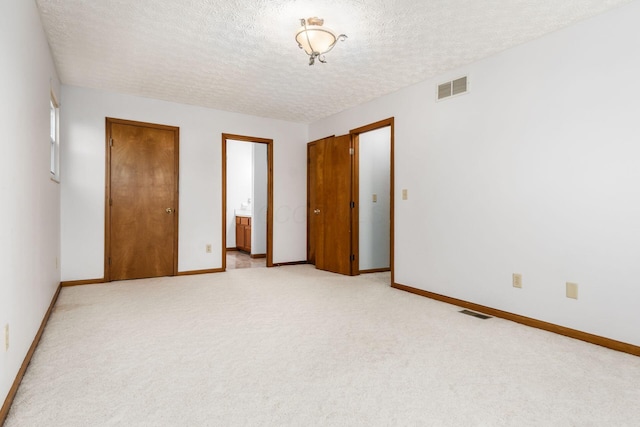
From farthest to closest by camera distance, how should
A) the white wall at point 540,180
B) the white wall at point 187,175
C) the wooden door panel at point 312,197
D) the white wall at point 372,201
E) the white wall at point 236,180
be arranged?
the white wall at point 236,180 < the wooden door panel at point 312,197 < the white wall at point 372,201 < the white wall at point 187,175 < the white wall at point 540,180

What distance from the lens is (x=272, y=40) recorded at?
9.80 ft

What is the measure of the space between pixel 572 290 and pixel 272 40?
310 cm

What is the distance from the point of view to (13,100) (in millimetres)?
1785

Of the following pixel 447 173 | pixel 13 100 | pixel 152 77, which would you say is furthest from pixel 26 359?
pixel 447 173

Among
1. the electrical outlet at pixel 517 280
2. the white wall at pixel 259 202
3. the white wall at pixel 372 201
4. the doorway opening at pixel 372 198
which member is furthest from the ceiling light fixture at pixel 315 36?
the white wall at pixel 259 202

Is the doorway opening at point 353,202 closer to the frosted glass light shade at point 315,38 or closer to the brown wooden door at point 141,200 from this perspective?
the frosted glass light shade at point 315,38

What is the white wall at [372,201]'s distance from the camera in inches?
201

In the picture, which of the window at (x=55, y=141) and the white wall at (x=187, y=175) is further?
the white wall at (x=187, y=175)

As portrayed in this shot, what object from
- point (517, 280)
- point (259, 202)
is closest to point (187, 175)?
point (259, 202)

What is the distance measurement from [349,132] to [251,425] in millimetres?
4103

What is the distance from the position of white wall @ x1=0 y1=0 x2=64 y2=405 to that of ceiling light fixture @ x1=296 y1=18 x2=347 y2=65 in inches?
68.3

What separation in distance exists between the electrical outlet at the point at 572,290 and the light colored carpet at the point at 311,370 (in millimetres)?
337

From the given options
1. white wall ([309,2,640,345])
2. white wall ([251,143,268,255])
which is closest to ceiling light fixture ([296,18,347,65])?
white wall ([309,2,640,345])

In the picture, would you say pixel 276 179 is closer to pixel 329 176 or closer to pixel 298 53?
pixel 329 176
